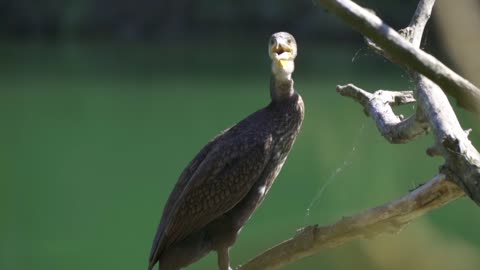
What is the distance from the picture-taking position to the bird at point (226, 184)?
2.87m

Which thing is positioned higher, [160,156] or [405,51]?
[405,51]

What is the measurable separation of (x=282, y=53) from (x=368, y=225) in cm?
68

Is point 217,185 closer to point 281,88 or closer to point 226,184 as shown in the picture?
point 226,184

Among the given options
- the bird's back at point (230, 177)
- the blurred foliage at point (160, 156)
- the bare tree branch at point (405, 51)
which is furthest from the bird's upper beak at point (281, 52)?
the bare tree branch at point (405, 51)

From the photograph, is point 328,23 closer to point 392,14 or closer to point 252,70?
point 392,14

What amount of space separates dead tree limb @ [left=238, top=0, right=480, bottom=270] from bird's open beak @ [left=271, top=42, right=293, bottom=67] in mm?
165

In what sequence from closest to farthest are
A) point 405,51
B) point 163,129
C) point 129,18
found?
point 405,51 < point 163,129 < point 129,18

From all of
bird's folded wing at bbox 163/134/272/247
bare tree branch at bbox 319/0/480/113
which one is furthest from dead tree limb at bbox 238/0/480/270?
bird's folded wing at bbox 163/134/272/247

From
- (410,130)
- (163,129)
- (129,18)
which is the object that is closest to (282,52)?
(410,130)

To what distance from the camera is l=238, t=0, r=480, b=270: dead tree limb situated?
1527mm

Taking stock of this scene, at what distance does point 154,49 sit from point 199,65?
2.21 meters

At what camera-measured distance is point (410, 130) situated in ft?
7.71

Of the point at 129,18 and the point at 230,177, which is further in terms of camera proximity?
the point at 129,18

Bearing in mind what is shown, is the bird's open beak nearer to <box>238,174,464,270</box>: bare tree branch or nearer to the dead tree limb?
the dead tree limb
